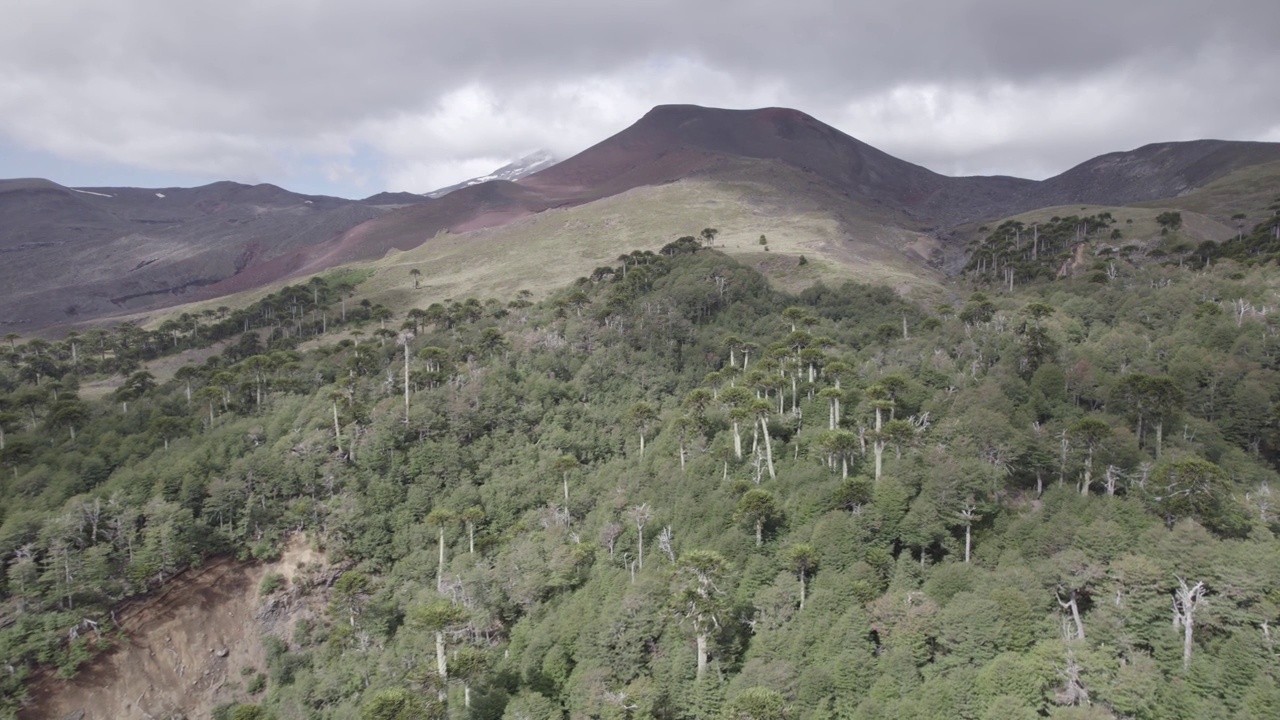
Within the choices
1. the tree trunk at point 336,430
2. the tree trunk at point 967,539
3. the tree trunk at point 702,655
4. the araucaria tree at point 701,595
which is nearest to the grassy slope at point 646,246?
the tree trunk at point 336,430

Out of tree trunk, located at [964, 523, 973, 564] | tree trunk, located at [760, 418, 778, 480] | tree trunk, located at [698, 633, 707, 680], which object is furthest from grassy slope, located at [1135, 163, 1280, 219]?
tree trunk, located at [698, 633, 707, 680]

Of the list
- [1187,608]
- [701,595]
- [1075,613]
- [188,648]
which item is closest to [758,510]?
[701,595]

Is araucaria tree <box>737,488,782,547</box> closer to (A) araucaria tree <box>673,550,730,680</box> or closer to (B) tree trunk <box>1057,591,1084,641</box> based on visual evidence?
(A) araucaria tree <box>673,550,730,680</box>

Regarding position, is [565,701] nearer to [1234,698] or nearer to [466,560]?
[466,560]

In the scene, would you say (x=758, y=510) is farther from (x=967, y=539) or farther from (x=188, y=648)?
(x=188, y=648)

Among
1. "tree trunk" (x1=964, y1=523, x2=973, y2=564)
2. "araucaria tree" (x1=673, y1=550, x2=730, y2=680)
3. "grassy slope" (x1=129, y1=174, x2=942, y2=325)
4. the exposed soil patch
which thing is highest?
"grassy slope" (x1=129, y1=174, x2=942, y2=325)

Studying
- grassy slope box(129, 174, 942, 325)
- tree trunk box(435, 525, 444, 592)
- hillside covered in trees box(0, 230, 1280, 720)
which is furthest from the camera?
grassy slope box(129, 174, 942, 325)

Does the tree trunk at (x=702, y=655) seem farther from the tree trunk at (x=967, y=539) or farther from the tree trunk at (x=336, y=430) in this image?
the tree trunk at (x=336, y=430)
